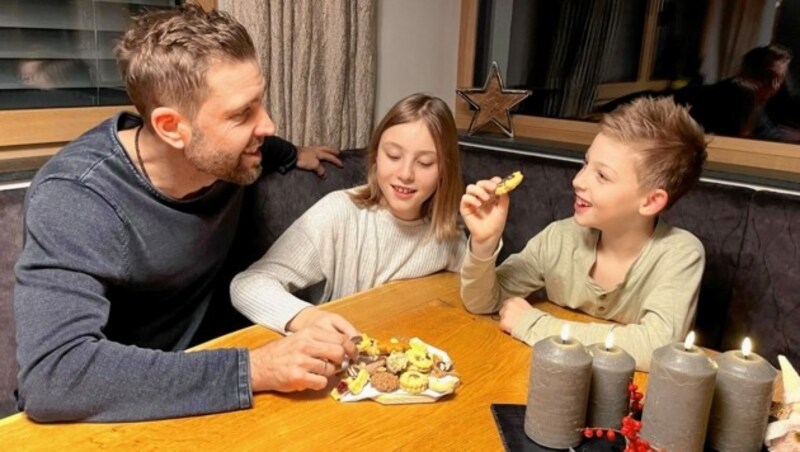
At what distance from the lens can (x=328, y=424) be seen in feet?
3.50

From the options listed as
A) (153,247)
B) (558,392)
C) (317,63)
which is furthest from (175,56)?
(317,63)

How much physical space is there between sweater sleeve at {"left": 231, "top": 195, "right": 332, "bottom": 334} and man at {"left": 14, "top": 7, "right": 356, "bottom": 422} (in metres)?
0.12

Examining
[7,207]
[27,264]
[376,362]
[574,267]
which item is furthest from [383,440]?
[7,207]

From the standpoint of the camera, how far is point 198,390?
109cm

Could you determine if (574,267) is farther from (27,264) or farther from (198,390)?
(27,264)

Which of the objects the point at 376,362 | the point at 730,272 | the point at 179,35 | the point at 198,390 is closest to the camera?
the point at 198,390

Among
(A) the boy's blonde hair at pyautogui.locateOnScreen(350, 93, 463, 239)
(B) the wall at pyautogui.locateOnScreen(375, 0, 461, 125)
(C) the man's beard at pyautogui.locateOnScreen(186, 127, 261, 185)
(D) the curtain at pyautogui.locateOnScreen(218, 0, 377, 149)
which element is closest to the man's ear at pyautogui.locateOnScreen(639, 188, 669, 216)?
(A) the boy's blonde hair at pyautogui.locateOnScreen(350, 93, 463, 239)

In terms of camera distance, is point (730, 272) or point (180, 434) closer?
point (180, 434)

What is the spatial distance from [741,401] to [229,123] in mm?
1047

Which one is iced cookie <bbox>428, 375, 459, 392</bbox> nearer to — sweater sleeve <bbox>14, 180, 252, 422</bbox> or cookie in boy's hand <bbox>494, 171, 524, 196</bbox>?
sweater sleeve <bbox>14, 180, 252, 422</bbox>

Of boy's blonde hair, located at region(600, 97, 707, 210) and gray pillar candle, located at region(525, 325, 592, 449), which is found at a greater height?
boy's blonde hair, located at region(600, 97, 707, 210)

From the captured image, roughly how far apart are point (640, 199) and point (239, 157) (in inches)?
34.8

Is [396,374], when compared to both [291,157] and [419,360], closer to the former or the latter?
[419,360]

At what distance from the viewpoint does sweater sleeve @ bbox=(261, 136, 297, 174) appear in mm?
1973
